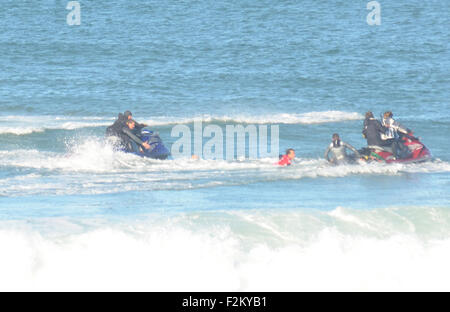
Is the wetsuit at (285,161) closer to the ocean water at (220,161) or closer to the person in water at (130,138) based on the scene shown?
the ocean water at (220,161)

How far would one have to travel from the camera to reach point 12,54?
3744cm

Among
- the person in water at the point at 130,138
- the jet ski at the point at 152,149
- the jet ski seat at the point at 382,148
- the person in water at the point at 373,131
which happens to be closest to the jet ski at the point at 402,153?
the jet ski seat at the point at 382,148

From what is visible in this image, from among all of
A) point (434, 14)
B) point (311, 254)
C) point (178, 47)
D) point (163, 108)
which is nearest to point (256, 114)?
point (163, 108)

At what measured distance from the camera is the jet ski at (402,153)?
17.5 metres

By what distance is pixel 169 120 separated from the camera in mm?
27219

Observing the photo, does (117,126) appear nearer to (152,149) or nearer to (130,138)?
(130,138)

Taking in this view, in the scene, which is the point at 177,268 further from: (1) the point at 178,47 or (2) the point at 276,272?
(1) the point at 178,47

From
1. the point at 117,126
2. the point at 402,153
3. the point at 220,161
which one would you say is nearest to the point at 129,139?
the point at 117,126

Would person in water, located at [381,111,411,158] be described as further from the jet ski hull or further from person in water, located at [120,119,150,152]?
person in water, located at [120,119,150,152]

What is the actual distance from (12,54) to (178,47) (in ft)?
25.5

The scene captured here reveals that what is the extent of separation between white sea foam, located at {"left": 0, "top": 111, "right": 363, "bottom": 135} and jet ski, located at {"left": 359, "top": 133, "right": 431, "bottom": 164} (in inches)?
353

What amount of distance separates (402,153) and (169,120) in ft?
36.7

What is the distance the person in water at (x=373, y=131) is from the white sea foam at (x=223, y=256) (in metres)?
5.69

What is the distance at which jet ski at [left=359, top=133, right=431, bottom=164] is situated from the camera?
57.3 ft
